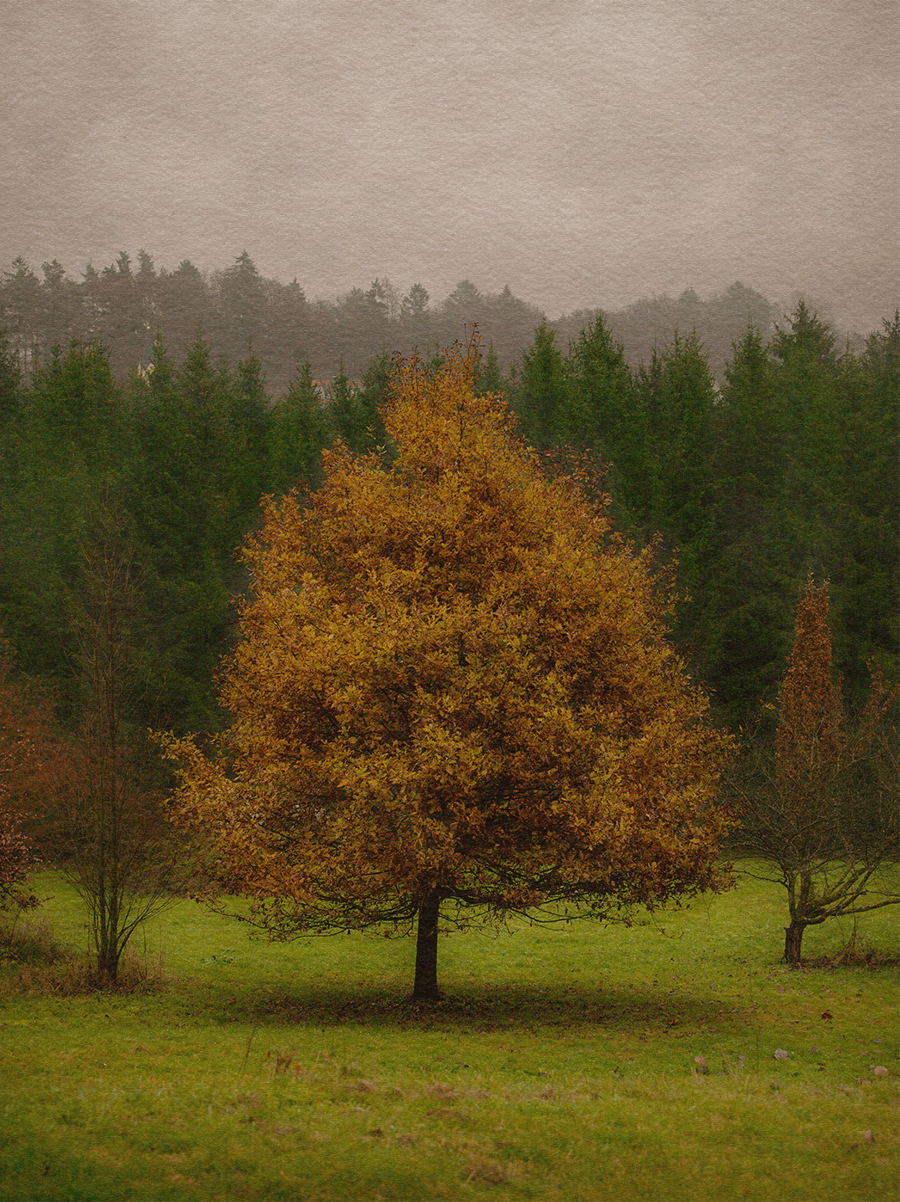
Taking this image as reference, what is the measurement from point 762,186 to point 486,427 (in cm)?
604

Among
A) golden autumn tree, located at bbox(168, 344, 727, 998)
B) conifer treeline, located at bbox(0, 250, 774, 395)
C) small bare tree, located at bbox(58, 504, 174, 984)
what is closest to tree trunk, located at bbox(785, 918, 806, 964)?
golden autumn tree, located at bbox(168, 344, 727, 998)

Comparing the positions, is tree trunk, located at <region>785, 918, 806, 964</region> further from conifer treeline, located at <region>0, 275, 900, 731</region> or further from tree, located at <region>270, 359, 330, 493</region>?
tree, located at <region>270, 359, 330, 493</region>

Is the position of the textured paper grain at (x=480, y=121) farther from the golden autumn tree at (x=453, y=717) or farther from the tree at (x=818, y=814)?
the tree at (x=818, y=814)

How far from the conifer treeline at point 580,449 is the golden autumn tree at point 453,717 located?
2046 cm

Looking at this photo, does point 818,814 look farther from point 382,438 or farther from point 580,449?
point 580,449

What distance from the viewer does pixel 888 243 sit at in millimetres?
12641

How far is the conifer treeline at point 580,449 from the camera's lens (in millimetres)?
36188

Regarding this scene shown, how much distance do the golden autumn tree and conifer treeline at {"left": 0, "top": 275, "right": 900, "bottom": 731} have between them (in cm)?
2046

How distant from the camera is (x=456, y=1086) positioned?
909 cm

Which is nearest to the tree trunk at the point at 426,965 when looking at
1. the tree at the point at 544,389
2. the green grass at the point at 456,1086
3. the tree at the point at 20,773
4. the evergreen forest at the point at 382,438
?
the green grass at the point at 456,1086

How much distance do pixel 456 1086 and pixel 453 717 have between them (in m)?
4.36

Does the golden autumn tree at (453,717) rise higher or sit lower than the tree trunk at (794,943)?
higher

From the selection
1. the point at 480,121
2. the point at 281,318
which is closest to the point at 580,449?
the point at 281,318

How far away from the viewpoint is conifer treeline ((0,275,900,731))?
36188 millimetres
